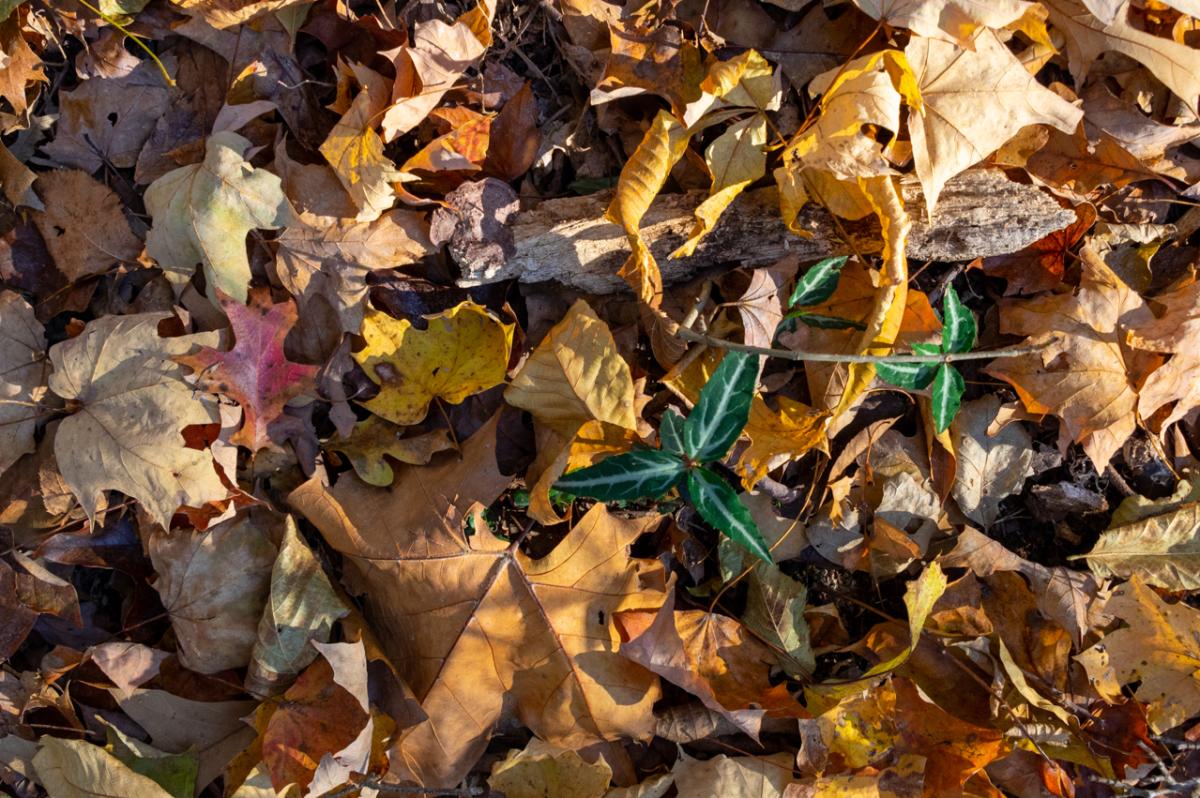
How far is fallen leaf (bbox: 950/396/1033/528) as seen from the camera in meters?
2.11

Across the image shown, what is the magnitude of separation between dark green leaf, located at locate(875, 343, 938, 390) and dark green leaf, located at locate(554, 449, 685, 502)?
21.3 inches

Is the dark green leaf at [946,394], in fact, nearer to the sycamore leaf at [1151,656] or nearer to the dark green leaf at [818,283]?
the dark green leaf at [818,283]

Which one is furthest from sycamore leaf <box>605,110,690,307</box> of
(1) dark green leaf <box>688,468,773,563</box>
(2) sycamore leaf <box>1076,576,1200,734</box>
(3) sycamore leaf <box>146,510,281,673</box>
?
(2) sycamore leaf <box>1076,576,1200,734</box>

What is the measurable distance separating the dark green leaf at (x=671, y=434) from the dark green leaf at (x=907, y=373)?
50 centimetres

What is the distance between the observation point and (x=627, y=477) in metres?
1.82

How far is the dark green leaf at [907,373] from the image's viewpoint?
74.0 inches

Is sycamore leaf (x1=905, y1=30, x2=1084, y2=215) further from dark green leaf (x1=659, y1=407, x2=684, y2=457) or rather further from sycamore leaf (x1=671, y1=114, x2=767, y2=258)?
dark green leaf (x1=659, y1=407, x2=684, y2=457)

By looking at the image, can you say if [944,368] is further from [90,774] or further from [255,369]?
[90,774]

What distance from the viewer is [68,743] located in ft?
6.13

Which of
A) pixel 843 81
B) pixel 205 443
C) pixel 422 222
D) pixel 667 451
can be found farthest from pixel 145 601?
pixel 843 81

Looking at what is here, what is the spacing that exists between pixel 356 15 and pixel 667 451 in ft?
4.42

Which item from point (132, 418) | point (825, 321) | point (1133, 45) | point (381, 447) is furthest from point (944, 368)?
point (132, 418)

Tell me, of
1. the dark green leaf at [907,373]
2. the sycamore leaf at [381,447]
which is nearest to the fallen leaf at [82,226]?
the sycamore leaf at [381,447]

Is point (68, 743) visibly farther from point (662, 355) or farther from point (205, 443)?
point (662, 355)
